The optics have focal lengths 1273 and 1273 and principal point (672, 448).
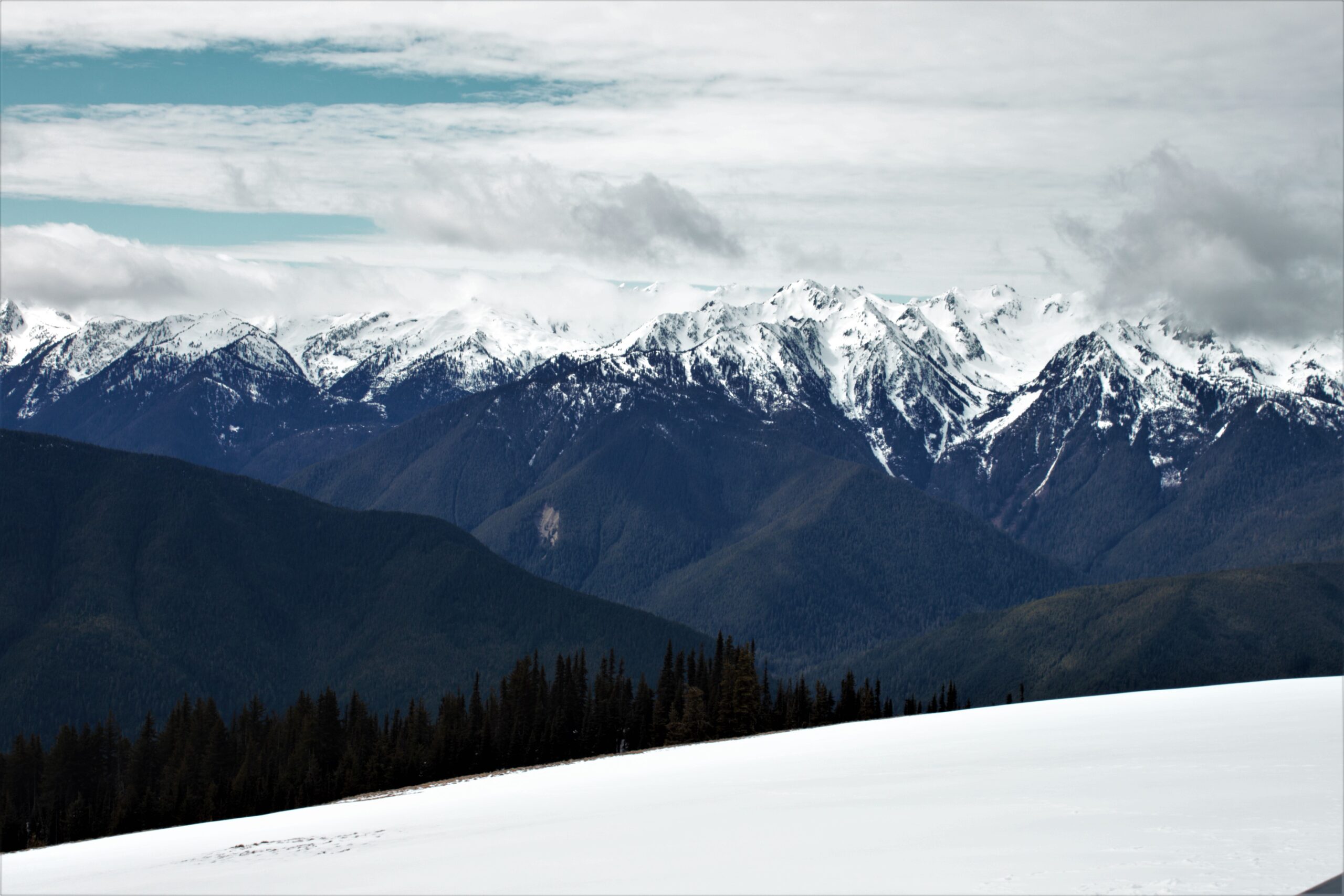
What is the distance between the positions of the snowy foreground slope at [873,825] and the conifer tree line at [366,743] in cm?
6390

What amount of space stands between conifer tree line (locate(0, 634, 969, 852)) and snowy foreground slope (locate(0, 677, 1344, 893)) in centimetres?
6390

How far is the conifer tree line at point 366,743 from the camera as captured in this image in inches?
5453

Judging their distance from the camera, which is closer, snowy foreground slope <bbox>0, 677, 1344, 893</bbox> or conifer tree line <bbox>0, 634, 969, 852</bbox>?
snowy foreground slope <bbox>0, 677, 1344, 893</bbox>

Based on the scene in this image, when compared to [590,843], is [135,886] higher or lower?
lower

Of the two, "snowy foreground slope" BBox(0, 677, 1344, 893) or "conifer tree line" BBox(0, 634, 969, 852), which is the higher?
"snowy foreground slope" BBox(0, 677, 1344, 893)

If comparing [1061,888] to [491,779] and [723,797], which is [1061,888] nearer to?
[723,797]

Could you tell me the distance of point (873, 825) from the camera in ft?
122

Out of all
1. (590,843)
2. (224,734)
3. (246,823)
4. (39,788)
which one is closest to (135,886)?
(590,843)

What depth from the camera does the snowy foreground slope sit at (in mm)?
30328

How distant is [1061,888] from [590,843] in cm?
1606

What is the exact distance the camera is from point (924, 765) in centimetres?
5116

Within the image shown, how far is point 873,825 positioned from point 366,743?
140969 millimetres

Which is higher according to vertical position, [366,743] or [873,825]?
[873,825]

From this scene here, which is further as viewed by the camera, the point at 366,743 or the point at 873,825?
the point at 366,743
